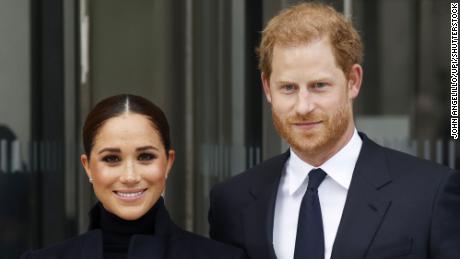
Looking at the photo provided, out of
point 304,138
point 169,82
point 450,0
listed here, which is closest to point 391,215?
point 304,138

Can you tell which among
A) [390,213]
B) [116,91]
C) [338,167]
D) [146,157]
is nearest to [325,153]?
[338,167]

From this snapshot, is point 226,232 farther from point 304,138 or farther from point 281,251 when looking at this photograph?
point 304,138

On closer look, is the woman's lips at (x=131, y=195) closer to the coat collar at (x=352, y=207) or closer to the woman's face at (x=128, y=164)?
the woman's face at (x=128, y=164)

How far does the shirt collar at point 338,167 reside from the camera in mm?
2789

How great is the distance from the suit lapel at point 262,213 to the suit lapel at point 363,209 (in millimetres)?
254

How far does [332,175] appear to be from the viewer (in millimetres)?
2791

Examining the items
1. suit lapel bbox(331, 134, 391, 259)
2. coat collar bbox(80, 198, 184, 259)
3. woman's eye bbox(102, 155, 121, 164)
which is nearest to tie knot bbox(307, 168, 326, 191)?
suit lapel bbox(331, 134, 391, 259)

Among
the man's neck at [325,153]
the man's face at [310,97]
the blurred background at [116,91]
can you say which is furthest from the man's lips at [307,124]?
the blurred background at [116,91]

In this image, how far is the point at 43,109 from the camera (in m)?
4.52

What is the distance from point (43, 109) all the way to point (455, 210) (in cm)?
254

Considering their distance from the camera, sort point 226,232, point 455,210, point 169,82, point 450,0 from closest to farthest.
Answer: point 455,210 < point 226,232 < point 450,0 < point 169,82

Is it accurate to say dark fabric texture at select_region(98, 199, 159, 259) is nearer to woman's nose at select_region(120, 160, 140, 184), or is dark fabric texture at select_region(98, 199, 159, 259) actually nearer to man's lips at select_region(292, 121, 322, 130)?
woman's nose at select_region(120, 160, 140, 184)

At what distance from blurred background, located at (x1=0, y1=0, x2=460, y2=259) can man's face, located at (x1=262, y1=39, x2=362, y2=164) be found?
61.1 inches

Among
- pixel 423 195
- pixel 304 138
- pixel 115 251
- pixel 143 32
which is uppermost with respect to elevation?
pixel 143 32
